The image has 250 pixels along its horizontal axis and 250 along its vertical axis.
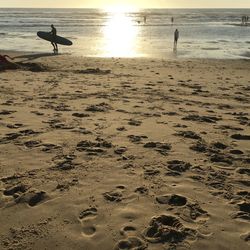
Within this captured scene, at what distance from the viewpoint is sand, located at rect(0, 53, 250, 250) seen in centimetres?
386

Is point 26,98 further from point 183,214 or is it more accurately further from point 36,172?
point 183,214

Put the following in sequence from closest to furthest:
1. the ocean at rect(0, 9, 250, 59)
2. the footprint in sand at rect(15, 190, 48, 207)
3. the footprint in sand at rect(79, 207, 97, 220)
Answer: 1. the footprint in sand at rect(79, 207, 97, 220)
2. the footprint in sand at rect(15, 190, 48, 207)
3. the ocean at rect(0, 9, 250, 59)

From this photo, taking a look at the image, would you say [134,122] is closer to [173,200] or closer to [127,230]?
[173,200]

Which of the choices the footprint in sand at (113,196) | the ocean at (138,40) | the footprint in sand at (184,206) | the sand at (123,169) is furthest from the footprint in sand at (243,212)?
the ocean at (138,40)

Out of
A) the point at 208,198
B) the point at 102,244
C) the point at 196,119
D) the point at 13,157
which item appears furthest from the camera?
the point at 196,119

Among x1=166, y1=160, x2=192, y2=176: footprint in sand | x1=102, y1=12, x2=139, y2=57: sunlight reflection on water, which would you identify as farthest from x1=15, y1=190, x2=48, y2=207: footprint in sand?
x1=102, y1=12, x2=139, y2=57: sunlight reflection on water

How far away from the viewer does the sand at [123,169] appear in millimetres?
3855

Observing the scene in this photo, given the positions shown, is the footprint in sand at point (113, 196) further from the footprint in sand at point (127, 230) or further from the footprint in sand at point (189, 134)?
the footprint in sand at point (189, 134)

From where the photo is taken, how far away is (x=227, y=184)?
16.3 ft

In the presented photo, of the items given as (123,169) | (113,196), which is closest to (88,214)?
(113,196)

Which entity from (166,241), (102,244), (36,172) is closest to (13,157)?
(36,172)

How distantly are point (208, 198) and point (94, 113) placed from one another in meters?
4.34

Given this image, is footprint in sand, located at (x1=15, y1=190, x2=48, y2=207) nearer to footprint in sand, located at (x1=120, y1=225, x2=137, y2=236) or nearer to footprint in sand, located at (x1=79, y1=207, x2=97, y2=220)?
footprint in sand, located at (x1=79, y1=207, x2=97, y2=220)

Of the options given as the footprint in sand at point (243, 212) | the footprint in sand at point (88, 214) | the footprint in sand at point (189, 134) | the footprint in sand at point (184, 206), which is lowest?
the footprint in sand at point (243, 212)
